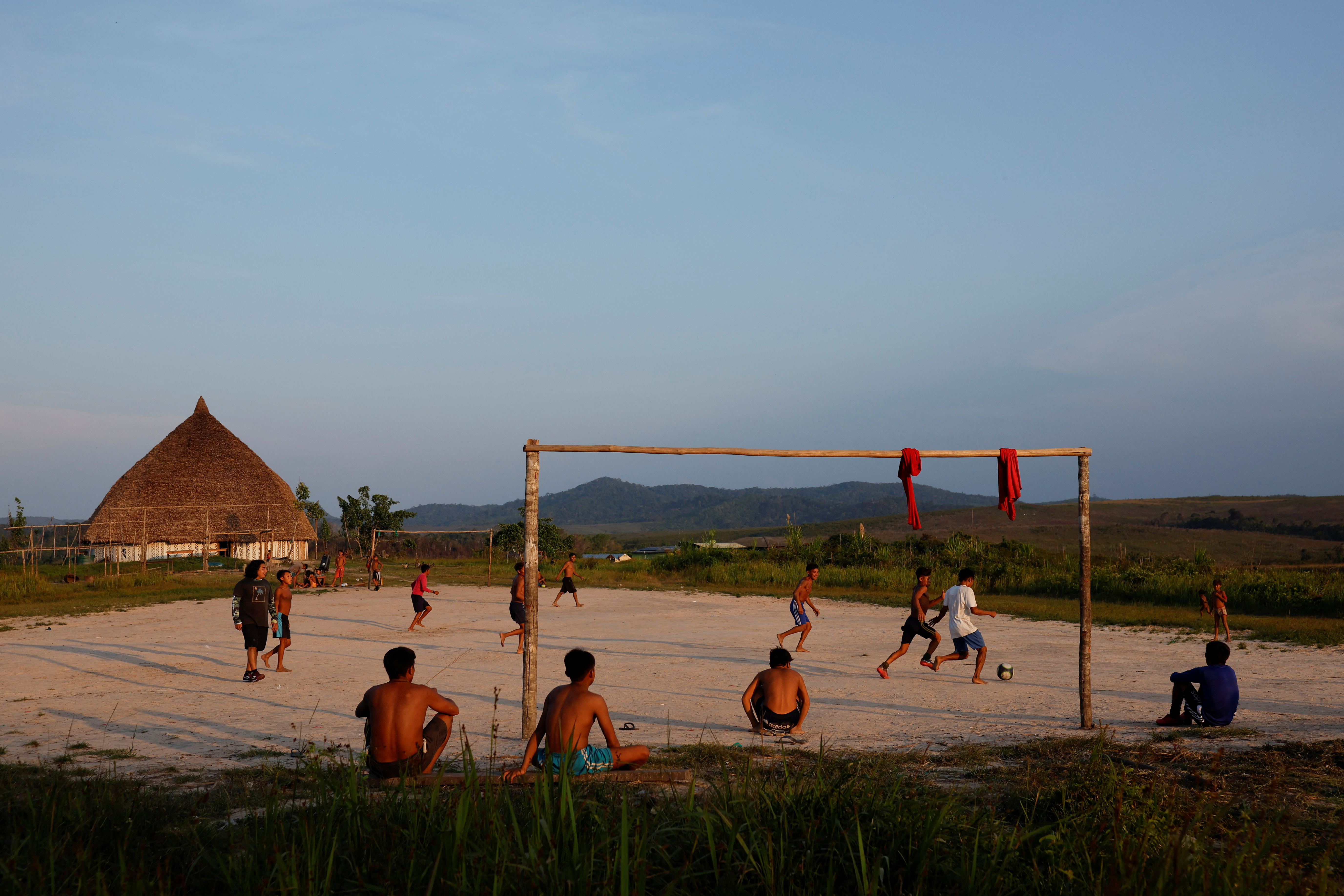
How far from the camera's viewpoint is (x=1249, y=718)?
10.1m

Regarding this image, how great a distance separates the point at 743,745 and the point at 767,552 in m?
28.9

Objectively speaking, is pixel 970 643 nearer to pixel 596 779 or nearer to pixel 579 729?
pixel 579 729

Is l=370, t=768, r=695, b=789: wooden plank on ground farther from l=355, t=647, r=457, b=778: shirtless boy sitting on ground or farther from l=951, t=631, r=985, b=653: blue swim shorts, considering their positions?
l=951, t=631, r=985, b=653: blue swim shorts

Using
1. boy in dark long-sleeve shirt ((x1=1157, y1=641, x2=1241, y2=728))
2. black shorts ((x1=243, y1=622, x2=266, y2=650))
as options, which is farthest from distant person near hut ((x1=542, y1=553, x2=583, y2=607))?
boy in dark long-sleeve shirt ((x1=1157, y1=641, x2=1241, y2=728))

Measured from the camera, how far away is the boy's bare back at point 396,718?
6746 millimetres

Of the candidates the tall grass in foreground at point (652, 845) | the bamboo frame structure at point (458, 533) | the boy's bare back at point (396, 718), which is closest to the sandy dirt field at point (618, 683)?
the boy's bare back at point (396, 718)

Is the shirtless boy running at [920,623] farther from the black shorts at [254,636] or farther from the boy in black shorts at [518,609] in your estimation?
the black shorts at [254,636]

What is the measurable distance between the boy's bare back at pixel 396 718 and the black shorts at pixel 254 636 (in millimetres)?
7449

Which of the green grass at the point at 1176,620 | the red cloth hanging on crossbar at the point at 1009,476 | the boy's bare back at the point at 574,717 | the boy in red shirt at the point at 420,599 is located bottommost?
the green grass at the point at 1176,620

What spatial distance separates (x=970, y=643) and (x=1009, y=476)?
3962 mm

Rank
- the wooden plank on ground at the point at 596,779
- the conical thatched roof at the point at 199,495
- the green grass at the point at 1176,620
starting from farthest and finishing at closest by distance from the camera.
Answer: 1. the conical thatched roof at the point at 199,495
2. the green grass at the point at 1176,620
3. the wooden plank on ground at the point at 596,779

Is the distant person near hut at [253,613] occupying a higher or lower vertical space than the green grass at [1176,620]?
higher

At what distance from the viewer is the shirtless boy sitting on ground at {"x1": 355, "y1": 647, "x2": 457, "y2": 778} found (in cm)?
673

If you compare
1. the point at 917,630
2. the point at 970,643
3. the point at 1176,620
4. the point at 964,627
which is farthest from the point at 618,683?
the point at 1176,620
